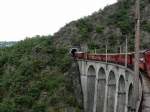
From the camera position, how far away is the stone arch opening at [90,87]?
1858 inches

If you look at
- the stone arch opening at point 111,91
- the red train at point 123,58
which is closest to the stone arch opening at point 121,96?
the red train at point 123,58

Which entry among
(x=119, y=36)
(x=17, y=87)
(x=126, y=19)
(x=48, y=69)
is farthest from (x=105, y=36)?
(x=17, y=87)

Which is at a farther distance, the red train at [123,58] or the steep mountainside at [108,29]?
the steep mountainside at [108,29]

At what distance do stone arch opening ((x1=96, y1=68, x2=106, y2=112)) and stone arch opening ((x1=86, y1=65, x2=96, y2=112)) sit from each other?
3942 mm

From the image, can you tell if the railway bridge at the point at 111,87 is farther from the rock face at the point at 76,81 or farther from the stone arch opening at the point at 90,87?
the rock face at the point at 76,81

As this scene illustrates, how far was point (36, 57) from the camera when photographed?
2454 inches

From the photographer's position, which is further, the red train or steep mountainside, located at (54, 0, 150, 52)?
steep mountainside, located at (54, 0, 150, 52)

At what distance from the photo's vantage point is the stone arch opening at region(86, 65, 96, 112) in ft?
155

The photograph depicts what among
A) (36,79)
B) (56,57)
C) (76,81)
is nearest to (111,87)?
(76,81)

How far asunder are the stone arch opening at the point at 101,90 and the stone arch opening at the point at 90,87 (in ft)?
12.9

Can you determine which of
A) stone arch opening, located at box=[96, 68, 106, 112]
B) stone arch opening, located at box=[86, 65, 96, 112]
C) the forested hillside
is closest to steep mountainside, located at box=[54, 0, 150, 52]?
the forested hillside

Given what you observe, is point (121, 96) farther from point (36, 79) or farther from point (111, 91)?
point (36, 79)

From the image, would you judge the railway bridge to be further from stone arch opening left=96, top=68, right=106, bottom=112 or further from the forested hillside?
the forested hillside

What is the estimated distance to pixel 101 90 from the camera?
4278 centimetres
